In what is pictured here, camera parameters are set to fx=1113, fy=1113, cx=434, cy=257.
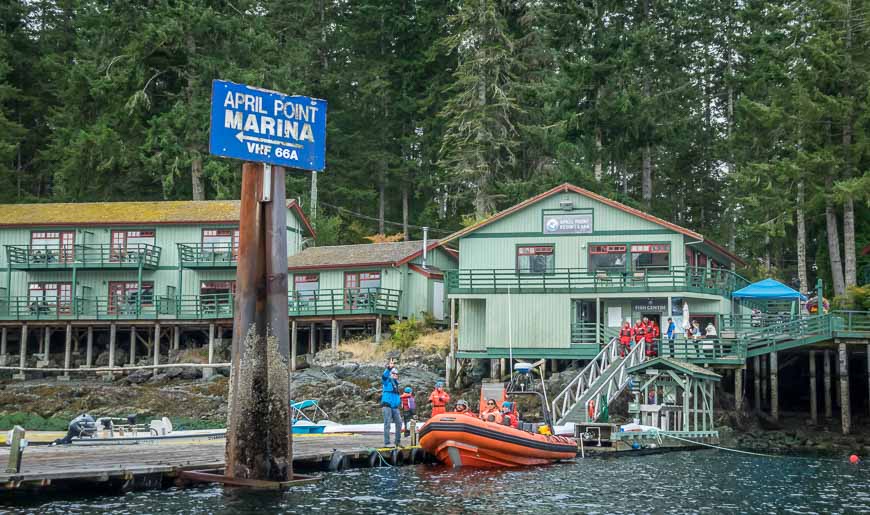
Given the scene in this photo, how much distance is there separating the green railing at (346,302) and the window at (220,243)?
173 inches

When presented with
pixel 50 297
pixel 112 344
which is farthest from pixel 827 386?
pixel 50 297

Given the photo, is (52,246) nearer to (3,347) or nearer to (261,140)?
(3,347)

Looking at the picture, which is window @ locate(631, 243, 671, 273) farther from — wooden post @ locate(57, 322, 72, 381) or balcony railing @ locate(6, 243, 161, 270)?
wooden post @ locate(57, 322, 72, 381)

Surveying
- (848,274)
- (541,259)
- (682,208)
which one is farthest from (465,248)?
(682,208)

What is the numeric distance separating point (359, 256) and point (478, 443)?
2579cm

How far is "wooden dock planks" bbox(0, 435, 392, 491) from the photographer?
65.2ft

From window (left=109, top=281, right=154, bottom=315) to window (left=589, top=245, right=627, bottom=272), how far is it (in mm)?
22294

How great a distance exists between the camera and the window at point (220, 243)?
5391cm

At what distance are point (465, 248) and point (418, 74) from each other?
92.1ft

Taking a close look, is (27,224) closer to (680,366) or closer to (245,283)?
(680,366)

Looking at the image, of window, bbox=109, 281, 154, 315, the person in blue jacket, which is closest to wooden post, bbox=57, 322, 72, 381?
window, bbox=109, 281, 154, 315

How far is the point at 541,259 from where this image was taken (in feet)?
146

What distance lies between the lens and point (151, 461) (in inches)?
896

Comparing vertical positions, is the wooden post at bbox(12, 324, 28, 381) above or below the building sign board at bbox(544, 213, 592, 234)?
below
